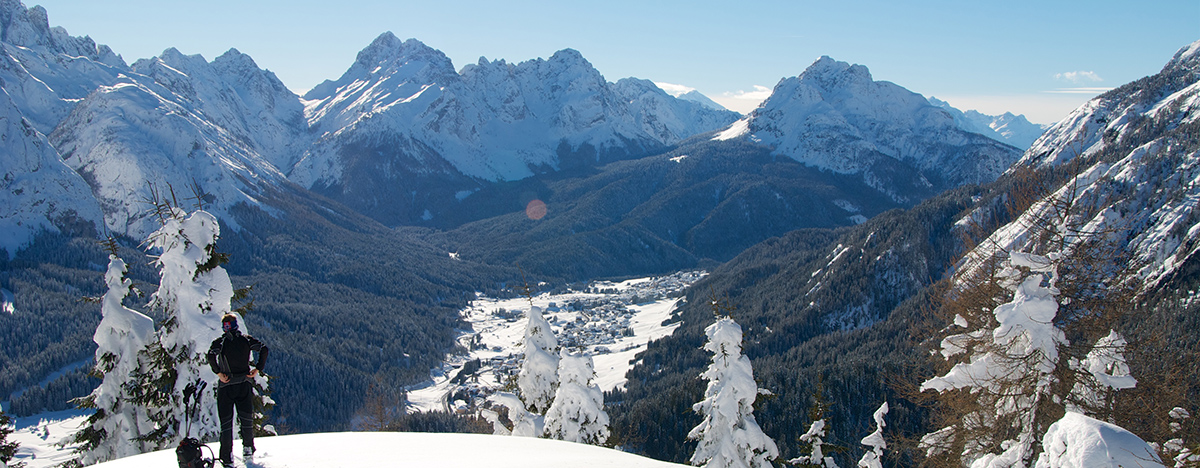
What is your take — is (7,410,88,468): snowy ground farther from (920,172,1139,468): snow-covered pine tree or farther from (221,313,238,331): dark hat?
(920,172,1139,468): snow-covered pine tree

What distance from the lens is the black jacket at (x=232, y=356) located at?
41.8 feet

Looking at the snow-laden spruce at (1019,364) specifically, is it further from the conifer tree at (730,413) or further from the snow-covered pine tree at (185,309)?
the snow-covered pine tree at (185,309)

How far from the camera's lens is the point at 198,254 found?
19.4m

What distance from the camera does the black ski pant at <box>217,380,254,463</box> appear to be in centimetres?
1272

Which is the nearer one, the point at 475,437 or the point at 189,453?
the point at 189,453

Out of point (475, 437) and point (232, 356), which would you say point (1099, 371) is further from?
point (232, 356)

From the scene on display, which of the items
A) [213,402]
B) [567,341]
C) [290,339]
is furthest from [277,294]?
[213,402]

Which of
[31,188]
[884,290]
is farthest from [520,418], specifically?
[31,188]

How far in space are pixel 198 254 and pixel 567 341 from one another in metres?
140

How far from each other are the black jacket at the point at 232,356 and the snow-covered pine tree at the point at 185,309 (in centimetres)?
742

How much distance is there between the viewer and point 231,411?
42.7 feet

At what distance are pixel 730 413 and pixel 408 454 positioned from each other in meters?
12.2

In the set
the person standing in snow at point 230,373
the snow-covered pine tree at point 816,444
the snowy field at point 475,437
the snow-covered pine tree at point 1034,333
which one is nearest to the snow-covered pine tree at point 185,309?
the snowy field at point 475,437

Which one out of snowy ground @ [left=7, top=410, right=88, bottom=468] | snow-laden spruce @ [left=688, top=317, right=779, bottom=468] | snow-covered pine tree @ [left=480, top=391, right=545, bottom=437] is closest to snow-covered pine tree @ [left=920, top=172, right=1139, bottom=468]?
snow-laden spruce @ [left=688, top=317, right=779, bottom=468]
